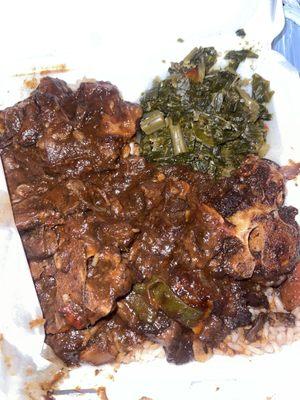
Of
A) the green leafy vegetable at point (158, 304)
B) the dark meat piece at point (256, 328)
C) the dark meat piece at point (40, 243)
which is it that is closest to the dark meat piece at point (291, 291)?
the dark meat piece at point (256, 328)

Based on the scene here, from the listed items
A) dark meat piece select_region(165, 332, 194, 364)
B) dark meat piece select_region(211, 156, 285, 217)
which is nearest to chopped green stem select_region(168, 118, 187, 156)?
dark meat piece select_region(211, 156, 285, 217)

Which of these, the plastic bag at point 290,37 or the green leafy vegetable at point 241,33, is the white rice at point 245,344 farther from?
the green leafy vegetable at point 241,33

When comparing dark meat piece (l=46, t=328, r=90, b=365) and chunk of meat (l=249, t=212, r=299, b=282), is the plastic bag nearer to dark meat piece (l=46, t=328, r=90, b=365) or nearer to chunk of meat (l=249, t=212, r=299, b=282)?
chunk of meat (l=249, t=212, r=299, b=282)

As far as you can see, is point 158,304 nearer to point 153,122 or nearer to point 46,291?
point 46,291

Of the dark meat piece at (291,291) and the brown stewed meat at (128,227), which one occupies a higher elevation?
the brown stewed meat at (128,227)

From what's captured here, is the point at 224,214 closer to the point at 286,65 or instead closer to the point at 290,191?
the point at 290,191

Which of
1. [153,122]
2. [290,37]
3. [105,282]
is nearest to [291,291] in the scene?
[105,282]
